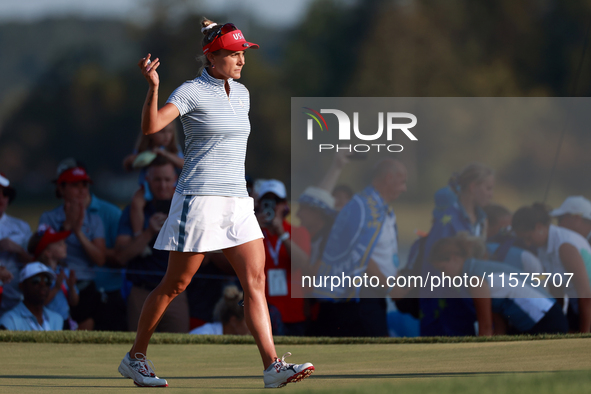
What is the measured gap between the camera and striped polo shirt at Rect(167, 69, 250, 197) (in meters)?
3.57

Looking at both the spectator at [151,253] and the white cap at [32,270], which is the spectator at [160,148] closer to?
the spectator at [151,253]

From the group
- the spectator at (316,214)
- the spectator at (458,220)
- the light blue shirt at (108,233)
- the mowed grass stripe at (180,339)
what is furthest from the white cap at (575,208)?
the light blue shirt at (108,233)

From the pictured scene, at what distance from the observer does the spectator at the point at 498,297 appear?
6.42 m

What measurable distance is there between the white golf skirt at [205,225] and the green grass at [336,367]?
611 mm

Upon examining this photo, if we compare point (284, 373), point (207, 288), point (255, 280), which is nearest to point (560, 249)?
point (207, 288)

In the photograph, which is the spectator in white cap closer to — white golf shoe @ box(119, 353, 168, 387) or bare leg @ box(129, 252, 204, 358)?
bare leg @ box(129, 252, 204, 358)

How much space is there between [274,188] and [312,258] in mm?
641

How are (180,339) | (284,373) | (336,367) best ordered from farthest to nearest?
(180,339), (336,367), (284,373)

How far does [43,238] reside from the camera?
6793 millimetres

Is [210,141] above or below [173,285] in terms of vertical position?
above

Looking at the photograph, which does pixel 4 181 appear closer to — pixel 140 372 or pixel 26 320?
pixel 26 320

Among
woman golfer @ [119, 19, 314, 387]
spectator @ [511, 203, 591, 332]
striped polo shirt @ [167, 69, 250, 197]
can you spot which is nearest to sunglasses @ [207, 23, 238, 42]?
woman golfer @ [119, 19, 314, 387]

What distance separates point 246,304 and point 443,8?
12.7 ft

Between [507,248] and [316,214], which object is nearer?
[507,248]
